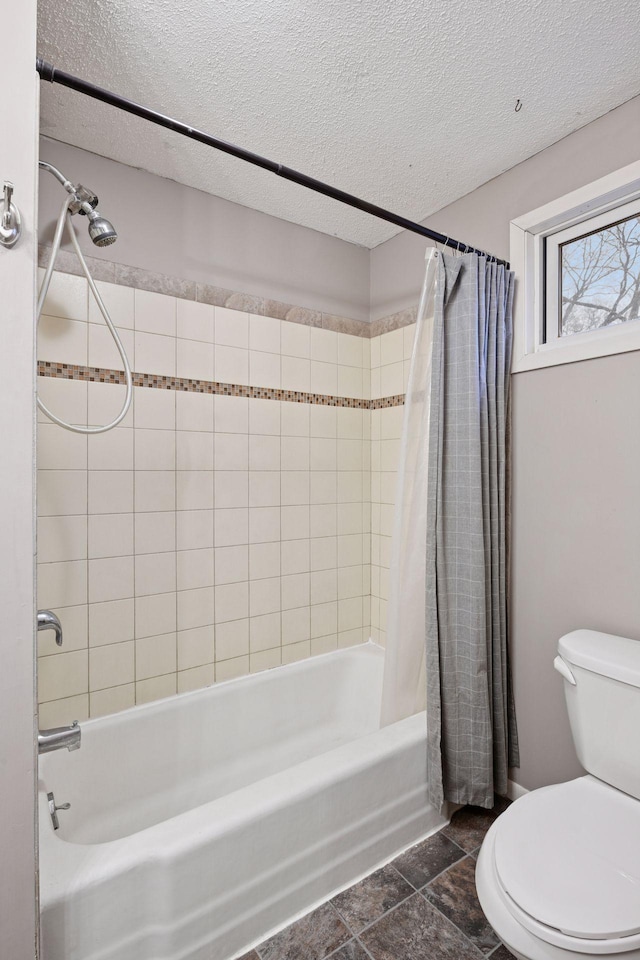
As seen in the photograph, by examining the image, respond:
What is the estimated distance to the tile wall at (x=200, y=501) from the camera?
1735mm

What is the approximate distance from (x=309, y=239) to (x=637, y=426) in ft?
5.49

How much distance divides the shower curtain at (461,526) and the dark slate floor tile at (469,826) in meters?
0.13

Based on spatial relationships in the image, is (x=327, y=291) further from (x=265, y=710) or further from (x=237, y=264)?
(x=265, y=710)

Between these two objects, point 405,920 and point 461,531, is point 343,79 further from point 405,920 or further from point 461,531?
point 405,920

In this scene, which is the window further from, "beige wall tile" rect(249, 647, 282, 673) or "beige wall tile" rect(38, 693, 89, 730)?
"beige wall tile" rect(38, 693, 89, 730)

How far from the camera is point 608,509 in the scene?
1594 millimetres

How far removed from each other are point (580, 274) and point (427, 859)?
2.15 m

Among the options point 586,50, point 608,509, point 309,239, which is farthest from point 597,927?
point 309,239

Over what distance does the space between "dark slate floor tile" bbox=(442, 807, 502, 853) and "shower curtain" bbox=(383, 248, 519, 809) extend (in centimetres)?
13

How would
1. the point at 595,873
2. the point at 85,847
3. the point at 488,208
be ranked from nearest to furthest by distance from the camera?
1. the point at 595,873
2. the point at 85,847
3. the point at 488,208

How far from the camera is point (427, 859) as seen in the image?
1629 mm

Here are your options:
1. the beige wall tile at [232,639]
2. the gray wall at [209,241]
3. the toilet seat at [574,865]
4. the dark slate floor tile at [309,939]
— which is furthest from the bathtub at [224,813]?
the gray wall at [209,241]

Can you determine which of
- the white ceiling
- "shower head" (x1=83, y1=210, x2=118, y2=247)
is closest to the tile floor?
"shower head" (x1=83, y1=210, x2=118, y2=247)

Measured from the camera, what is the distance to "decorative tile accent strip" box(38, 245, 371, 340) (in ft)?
5.69
